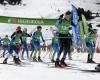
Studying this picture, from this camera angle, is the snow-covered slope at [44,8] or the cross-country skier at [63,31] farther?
the snow-covered slope at [44,8]

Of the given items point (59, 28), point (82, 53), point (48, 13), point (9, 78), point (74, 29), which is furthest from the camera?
A: point (48, 13)

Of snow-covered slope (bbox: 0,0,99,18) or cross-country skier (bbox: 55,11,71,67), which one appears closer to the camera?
cross-country skier (bbox: 55,11,71,67)

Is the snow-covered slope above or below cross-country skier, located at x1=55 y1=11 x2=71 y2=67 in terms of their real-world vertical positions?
above

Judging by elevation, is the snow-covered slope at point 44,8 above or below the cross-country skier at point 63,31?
above

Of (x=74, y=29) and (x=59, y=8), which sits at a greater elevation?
(x=59, y=8)

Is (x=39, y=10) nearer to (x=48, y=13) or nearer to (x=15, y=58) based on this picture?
(x=48, y=13)

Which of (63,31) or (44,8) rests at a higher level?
(44,8)

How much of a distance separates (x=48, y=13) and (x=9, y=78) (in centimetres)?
6259

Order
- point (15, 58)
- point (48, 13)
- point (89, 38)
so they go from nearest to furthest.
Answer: point (15, 58), point (89, 38), point (48, 13)

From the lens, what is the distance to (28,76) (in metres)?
10.6

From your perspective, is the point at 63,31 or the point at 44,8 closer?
the point at 63,31

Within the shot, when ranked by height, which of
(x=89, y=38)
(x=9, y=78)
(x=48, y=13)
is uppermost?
(x=48, y=13)

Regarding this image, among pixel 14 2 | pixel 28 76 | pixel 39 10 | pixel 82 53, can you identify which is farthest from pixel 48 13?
pixel 28 76

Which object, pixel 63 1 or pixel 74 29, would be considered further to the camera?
pixel 63 1
